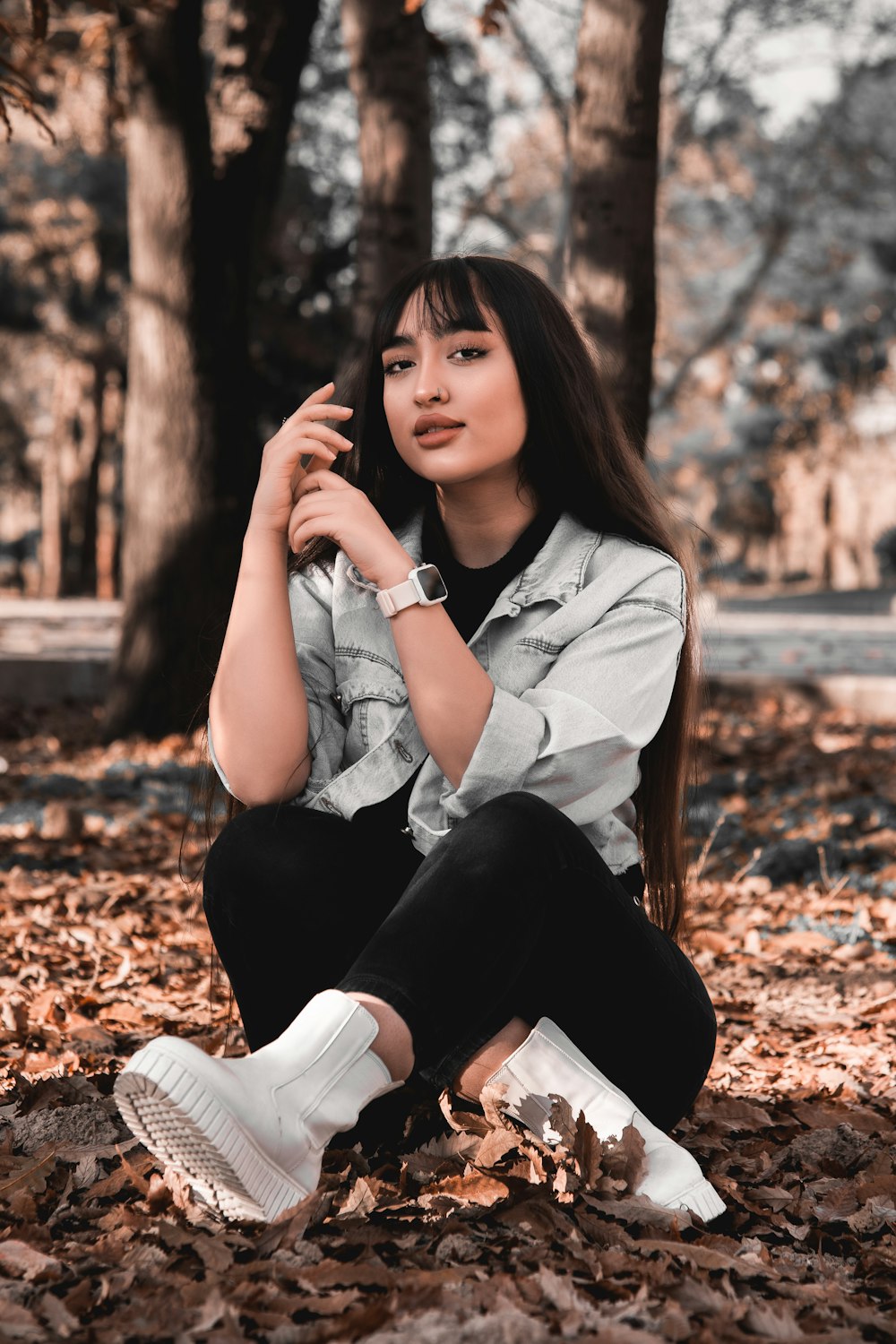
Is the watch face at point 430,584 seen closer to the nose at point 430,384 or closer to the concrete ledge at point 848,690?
the nose at point 430,384

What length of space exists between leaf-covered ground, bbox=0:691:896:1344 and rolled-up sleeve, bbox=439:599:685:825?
0.55m

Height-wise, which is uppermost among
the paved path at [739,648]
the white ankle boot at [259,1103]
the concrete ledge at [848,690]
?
the white ankle boot at [259,1103]

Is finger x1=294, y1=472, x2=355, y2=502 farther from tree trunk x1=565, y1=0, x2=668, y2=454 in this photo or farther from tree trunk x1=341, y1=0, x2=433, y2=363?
tree trunk x1=341, y1=0, x2=433, y2=363

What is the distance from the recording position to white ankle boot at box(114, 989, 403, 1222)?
6.11 feet

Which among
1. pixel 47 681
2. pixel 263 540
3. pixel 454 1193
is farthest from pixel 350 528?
pixel 47 681

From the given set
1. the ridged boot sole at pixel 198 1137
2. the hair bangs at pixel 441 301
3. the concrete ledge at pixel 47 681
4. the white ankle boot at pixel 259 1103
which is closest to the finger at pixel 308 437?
the hair bangs at pixel 441 301

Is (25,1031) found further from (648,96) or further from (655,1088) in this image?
(648,96)

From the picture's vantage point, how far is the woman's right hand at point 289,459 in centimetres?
259

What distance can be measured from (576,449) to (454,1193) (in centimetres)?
135

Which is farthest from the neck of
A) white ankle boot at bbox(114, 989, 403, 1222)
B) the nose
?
white ankle boot at bbox(114, 989, 403, 1222)

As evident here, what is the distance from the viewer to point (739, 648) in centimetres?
1416

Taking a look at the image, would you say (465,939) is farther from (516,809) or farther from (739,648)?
(739,648)

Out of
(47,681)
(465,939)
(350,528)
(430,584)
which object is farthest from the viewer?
(47,681)

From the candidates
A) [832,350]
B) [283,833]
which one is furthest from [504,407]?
[832,350]
